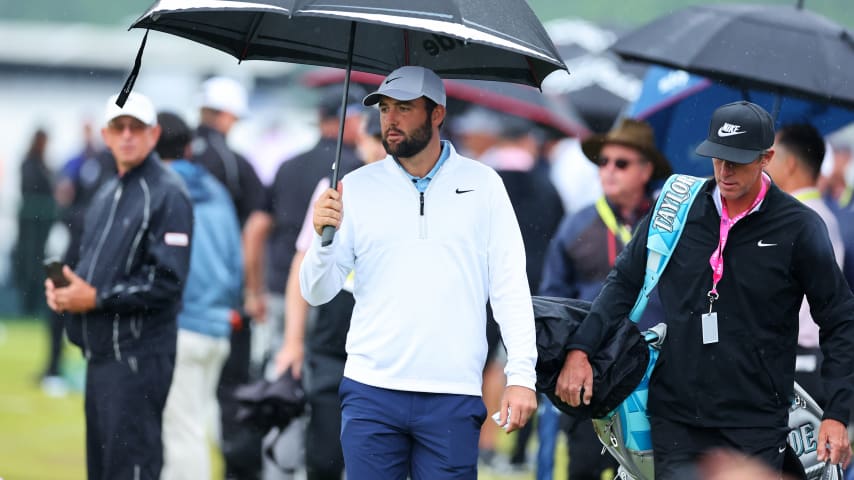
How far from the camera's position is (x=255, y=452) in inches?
338

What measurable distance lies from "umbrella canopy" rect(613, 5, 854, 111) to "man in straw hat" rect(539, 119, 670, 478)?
20.7 inches

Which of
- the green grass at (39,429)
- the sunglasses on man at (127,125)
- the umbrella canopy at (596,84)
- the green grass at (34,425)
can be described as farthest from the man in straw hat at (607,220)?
the umbrella canopy at (596,84)

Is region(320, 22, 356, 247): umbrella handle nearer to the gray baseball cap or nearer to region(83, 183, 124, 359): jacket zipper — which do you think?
the gray baseball cap

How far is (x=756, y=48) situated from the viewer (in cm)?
715

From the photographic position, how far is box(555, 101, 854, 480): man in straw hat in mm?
5445

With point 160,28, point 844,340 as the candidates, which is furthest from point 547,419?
point 160,28

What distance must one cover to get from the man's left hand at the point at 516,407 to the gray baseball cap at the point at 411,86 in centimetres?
115

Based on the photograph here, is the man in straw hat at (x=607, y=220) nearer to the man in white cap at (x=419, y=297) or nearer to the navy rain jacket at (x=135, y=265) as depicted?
the navy rain jacket at (x=135, y=265)

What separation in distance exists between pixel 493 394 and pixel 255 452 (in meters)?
2.64

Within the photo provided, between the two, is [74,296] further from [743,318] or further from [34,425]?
[34,425]

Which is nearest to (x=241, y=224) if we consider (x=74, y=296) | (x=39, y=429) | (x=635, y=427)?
(x=39, y=429)

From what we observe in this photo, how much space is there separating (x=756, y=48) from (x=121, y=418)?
3.59m

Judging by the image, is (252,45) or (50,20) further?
(50,20)

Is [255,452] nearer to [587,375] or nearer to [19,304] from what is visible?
[587,375]
